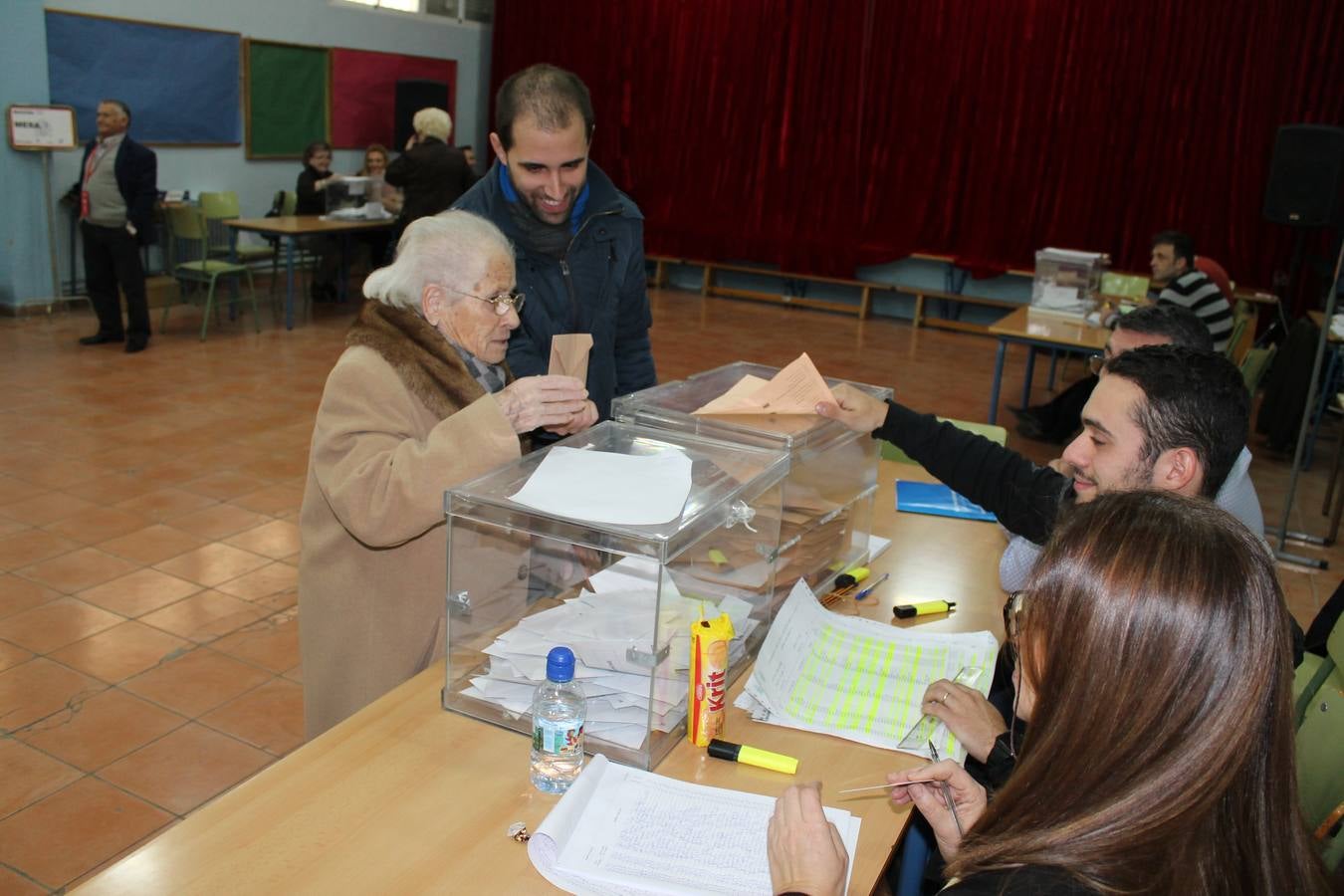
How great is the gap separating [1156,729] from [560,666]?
0.78m

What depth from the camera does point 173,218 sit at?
807 cm

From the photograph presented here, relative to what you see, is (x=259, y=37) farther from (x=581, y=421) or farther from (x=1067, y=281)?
(x=581, y=421)

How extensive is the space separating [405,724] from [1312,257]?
9.38 m

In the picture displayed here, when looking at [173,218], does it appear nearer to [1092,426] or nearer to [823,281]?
[823,281]

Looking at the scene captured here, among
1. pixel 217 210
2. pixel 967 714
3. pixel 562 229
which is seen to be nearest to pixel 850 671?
pixel 967 714

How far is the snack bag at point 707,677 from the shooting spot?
5.33 ft

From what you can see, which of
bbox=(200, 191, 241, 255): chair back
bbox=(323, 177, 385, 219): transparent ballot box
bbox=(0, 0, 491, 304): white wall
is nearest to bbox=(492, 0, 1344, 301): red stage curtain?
bbox=(0, 0, 491, 304): white wall

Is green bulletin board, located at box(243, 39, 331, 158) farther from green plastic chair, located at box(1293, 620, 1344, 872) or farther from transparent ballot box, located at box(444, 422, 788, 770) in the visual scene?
green plastic chair, located at box(1293, 620, 1344, 872)

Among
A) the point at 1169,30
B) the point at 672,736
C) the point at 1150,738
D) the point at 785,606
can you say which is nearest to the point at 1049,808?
the point at 1150,738

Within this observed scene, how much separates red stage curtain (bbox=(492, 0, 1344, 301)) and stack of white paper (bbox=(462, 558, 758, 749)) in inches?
360

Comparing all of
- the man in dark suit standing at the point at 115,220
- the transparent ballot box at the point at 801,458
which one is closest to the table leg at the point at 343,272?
the man in dark suit standing at the point at 115,220

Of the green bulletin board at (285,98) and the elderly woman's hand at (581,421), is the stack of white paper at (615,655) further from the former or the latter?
the green bulletin board at (285,98)

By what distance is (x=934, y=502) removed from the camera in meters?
2.96

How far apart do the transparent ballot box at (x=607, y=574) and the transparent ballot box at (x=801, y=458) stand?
129mm
